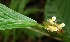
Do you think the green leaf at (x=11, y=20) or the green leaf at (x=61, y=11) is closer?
the green leaf at (x=11, y=20)

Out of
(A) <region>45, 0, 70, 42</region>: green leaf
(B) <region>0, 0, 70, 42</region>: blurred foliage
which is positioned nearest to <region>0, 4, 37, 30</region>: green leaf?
(B) <region>0, 0, 70, 42</region>: blurred foliage

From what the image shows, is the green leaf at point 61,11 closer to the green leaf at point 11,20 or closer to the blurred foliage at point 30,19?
the blurred foliage at point 30,19

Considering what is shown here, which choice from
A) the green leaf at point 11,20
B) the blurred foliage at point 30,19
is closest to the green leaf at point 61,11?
the blurred foliage at point 30,19

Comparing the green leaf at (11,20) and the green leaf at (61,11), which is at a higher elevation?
the green leaf at (61,11)

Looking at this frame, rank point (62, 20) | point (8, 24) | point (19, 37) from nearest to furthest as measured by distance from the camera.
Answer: point (8, 24) → point (62, 20) → point (19, 37)

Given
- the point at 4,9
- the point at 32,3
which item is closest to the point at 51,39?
the point at 32,3

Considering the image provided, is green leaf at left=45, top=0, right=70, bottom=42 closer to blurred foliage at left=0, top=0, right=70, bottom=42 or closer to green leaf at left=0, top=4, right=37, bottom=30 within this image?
blurred foliage at left=0, top=0, right=70, bottom=42

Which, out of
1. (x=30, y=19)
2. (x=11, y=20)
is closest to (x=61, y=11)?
(x=30, y=19)

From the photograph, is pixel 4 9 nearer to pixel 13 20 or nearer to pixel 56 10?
pixel 13 20
